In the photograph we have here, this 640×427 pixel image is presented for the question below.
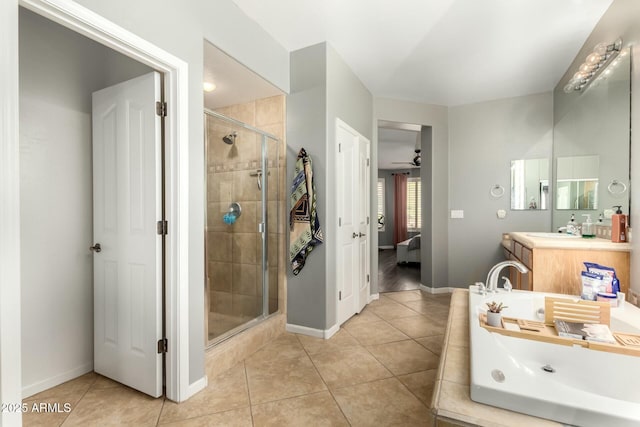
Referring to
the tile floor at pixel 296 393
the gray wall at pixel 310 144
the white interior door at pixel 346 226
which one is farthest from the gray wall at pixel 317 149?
the tile floor at pixel 296 393

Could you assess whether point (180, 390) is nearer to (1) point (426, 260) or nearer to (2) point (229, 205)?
(2) point (229, 205)

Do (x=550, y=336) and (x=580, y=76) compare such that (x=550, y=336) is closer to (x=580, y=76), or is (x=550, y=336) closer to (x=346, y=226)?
(x=346, y=226)

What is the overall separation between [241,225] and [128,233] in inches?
38.4

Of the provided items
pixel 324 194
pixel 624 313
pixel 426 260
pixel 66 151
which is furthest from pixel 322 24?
pixel 426 260

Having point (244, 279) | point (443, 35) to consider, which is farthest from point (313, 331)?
point (443, 35)

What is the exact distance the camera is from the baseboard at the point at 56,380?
1.85 m

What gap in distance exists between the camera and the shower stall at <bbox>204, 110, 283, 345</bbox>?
2314 mm

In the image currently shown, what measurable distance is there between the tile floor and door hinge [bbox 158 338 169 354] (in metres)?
0.29

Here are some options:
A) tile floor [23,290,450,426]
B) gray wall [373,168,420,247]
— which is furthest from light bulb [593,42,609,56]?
gray wall [373,168,420,247]

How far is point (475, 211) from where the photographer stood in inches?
162

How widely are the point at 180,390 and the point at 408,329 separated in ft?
6.63

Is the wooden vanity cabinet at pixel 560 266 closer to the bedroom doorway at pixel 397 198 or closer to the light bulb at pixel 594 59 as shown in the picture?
the light bulb at pixel 594 59

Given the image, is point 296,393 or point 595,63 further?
point 595,63

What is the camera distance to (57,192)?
202 centimetres
